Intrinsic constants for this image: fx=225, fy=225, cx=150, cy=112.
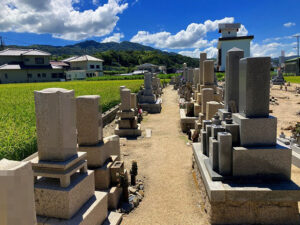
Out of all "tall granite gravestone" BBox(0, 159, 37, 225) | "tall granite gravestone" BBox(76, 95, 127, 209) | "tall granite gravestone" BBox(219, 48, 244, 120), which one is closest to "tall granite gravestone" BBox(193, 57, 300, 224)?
"tall granite gravestone" BBox(219, 48, 244, 120)

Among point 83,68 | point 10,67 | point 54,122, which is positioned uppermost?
point 83,68

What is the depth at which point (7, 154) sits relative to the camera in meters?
5.16

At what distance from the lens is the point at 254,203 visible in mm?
3812

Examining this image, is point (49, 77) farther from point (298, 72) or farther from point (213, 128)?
point (298, 72)

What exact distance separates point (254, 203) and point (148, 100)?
13653 millimetres

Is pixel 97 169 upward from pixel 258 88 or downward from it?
downward

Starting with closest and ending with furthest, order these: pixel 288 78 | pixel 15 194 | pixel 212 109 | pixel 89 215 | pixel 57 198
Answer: pixel 15 194, pixel 57 198, pixel 89 215, pixel 212 109, pixel 288 78

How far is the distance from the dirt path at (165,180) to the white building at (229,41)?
33.0 meters

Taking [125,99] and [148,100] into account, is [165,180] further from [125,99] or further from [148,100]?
[148,100]

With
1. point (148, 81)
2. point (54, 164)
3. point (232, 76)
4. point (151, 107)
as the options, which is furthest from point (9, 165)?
point (148, 81)

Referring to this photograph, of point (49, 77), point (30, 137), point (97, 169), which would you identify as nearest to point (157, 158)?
point (97, 169)

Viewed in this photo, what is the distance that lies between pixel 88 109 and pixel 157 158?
3527 millimetres

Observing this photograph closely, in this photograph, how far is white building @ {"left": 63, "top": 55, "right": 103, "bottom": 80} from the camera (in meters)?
52.9

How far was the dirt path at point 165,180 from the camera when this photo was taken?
172 inches
